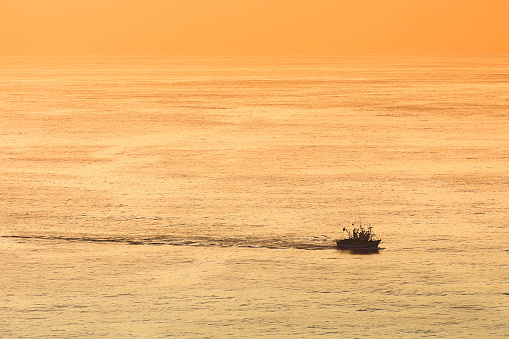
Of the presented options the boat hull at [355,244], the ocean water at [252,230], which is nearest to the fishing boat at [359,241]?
the boat hull at [355,244]

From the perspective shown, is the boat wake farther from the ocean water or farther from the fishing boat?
the fishing boat

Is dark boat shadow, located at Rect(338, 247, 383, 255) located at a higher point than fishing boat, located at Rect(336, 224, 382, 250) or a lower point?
lower

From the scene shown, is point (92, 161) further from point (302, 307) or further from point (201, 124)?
point (302, 307)

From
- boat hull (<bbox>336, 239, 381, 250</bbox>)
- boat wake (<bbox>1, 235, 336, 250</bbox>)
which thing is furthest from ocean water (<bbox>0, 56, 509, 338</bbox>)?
boat hull (<bbox>336, 239, 381, 250</bbox>)

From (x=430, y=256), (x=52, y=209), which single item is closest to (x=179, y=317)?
(x=430, y=256)

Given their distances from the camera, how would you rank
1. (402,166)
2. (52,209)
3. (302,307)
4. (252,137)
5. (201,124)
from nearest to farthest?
1. (302,307)
2. (52,209)
3. (402,166)
4. (252,137)
5. (201,124)

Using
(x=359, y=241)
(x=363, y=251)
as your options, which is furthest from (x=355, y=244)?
(x=363, y=251)

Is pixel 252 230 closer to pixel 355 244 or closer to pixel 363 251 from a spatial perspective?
pixel 355 244
